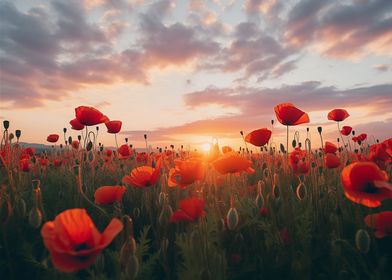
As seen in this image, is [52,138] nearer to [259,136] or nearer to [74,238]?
[259,136]

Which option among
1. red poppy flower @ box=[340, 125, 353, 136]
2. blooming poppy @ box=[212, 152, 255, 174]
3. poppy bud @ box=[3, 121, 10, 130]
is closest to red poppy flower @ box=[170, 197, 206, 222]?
blooming poppy @ box=[212, 152, 255, 174]

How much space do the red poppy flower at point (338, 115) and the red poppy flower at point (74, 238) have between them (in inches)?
175

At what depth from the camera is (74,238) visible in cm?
132

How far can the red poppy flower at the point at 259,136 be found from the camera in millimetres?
3295

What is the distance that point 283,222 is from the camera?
289 cm

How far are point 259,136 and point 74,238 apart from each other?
2.31 meters

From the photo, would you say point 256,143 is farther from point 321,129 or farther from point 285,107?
point 321,129

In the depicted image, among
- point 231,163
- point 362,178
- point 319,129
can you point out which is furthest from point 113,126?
point 362,178

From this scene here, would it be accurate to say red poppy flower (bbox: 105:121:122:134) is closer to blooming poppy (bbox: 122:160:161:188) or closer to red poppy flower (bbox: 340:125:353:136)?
blooming poppy (bbox: 122:160:161:188)

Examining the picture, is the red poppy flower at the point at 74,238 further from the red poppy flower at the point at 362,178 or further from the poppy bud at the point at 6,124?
the poppy bud at the point at 6,124

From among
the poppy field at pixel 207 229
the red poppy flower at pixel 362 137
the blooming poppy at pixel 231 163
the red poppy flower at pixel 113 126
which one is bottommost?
the poppy field at pixel 207 229

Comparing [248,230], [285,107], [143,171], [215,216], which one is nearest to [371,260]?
[248,230]

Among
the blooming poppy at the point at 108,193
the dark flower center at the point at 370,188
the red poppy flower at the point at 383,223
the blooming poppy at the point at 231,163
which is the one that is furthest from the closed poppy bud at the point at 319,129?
the blooming poppy at the point at 108,193

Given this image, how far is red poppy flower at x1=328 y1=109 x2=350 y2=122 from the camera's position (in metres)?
4.96
